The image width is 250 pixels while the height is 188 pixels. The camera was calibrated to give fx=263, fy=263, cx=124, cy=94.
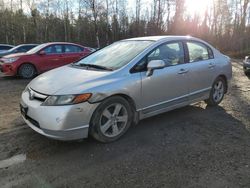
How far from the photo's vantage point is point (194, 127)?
15.0 feet

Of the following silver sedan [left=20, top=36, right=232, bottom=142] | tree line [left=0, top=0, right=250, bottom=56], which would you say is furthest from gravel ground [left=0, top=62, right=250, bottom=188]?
tree line [left=0, top=0, right=250, bottom=56]

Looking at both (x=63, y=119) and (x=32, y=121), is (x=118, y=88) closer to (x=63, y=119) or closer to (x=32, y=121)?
(x=63, y=119)

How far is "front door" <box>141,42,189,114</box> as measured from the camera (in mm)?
4262

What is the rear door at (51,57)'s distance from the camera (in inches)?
405

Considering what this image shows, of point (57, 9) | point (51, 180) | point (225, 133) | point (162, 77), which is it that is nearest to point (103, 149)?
point (51, 180)

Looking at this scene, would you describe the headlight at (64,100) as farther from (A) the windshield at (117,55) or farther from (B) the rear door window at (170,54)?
(B) the rear door window at (170,54)

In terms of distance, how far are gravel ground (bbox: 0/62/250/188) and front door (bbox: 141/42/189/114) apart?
42 cm

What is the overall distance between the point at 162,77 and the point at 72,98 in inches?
65.0

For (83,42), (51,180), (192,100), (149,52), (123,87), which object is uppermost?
(83,42)

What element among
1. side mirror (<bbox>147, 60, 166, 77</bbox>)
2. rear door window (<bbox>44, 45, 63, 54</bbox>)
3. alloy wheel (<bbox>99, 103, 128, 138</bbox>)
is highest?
rear door window (<bbox>44, 45, 63, 54</bbox>)

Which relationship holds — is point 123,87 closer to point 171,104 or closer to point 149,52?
point 149,52

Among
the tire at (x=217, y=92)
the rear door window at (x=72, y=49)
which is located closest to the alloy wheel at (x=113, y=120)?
the tire at (x=217, y=92)

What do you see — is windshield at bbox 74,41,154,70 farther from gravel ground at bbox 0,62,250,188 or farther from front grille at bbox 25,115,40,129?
front grille at bbox 25,115,40,129

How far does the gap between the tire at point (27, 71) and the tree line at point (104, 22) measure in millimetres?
21248
